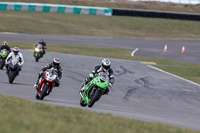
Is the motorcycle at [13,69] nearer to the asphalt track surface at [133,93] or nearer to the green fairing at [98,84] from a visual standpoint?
the asphalt track surface at [133,93]

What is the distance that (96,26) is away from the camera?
190 ft

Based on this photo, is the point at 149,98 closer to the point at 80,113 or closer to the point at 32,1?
the point at 80,113

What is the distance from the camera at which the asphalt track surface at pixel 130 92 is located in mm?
13594

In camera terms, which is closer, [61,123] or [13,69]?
[61,123]

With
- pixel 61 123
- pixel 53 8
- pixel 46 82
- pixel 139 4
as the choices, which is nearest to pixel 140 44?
pixel 53 8

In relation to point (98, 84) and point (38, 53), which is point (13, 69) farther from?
point (38, 53)

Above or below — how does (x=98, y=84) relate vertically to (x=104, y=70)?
below

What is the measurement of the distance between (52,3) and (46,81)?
5408cm

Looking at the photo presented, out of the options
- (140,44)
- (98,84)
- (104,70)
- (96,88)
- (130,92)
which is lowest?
(140,44)

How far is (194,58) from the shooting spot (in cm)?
3862

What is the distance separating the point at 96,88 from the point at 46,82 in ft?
6.28

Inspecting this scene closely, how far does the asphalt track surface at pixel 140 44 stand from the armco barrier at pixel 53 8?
44.7 feet

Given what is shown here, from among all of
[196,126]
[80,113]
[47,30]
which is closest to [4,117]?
[80,113]

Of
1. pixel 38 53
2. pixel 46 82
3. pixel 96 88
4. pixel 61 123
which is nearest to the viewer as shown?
pixel 61 123
